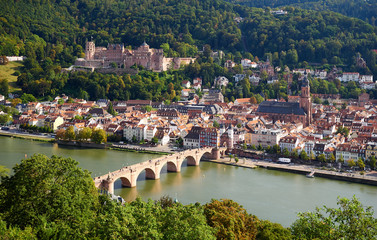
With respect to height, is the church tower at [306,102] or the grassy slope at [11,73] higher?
the grassy slope at [11,73]

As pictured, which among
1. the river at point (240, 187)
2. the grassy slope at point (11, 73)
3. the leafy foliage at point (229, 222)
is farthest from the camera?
the grassy slope at point (11, 73)

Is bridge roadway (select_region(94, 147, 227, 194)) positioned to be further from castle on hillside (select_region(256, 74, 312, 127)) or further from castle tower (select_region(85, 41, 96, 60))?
castle tower (select_region(85, 41, 96, 60))

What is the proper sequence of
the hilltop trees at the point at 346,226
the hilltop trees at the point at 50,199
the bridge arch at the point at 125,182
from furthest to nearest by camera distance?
1. the bridge arch at the point at 125,182
2. the hilltop trees at the point at 50,199
3. the hilltop trees at the point at 346,226

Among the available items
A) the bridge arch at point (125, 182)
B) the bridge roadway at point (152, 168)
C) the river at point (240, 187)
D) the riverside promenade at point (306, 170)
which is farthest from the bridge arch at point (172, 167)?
the bridge arch at point (125, 182)

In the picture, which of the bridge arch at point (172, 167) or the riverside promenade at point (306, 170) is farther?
the bridge arch at point (172, 167)

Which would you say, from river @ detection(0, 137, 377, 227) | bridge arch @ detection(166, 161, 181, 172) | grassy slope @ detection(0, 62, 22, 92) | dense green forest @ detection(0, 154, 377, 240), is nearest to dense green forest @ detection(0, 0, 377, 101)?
grassy slope @ detection(0, 62, 22, 92)

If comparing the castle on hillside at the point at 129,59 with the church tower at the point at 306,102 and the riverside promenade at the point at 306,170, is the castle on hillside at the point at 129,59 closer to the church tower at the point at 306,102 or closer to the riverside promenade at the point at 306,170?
the church tower at the point at 306,102

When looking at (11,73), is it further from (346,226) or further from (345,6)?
(345,6)
